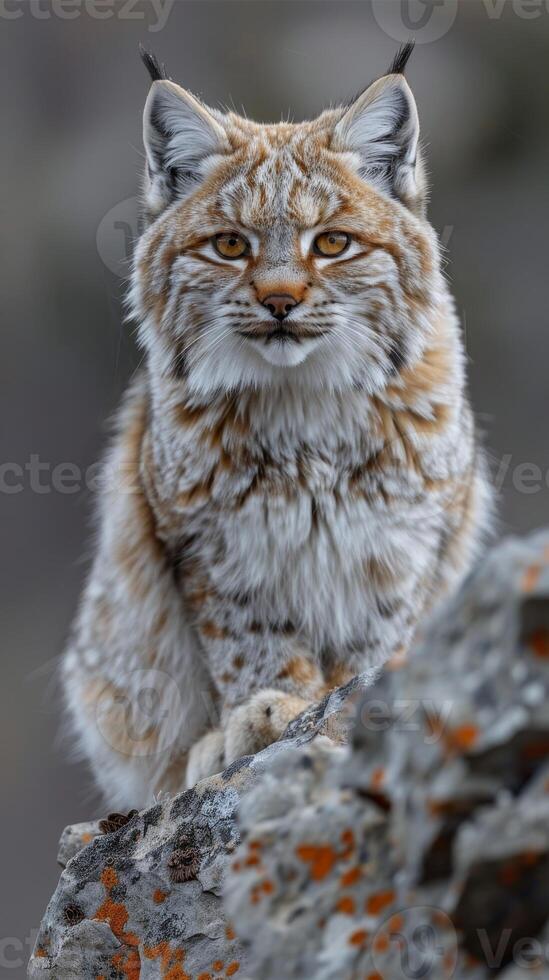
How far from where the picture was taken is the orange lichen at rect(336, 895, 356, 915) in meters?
1.60

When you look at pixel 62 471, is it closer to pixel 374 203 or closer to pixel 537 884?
pixel 374 203

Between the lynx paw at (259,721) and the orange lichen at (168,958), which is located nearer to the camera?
the orange lichen at (168,958)

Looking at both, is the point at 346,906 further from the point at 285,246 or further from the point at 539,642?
the point at 285,246

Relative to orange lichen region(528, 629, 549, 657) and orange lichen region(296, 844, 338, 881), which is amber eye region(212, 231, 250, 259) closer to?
orange lichen region(296, 844, 338, 881)

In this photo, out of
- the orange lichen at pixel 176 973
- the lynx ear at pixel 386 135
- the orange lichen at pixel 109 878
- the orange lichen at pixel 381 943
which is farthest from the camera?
the lynx ear at pixel 386 135

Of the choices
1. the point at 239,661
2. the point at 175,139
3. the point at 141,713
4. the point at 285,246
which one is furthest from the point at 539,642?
the point at 141,713

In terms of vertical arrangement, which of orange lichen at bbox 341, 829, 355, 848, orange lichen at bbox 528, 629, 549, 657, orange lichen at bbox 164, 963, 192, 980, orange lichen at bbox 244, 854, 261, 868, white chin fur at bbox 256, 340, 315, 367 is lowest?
orange lichen at bbox 164, 963, 192, 980

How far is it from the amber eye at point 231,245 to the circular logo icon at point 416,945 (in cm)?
267

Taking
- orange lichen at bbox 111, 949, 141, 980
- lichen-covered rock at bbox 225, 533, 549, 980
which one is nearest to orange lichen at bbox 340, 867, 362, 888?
lichen-covered rock at bbox 225, 533, 549, 980

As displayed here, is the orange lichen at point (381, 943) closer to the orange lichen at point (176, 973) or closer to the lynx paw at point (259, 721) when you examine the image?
the orange lichen at point (176, 973)

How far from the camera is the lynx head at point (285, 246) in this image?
3.72 m

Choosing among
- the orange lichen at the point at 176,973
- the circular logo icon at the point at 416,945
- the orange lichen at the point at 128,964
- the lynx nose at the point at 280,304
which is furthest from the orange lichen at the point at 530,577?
the lynx nose at the point at 280,304

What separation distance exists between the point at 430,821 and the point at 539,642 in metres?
0.26

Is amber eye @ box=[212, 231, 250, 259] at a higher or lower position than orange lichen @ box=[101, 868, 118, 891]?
higher
